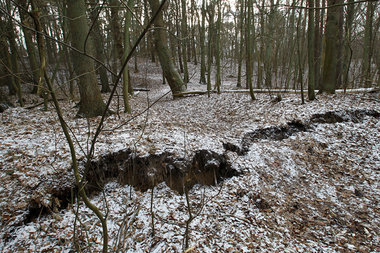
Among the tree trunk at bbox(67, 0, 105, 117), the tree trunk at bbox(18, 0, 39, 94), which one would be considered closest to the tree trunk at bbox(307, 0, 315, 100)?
the tree trunk at bbox(67, 0, 105, 117)

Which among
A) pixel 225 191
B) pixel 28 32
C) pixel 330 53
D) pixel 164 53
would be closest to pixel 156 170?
pixel 225 191

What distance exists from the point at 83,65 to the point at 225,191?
5248 mm

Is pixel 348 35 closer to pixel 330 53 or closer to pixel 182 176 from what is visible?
pixel 330 53

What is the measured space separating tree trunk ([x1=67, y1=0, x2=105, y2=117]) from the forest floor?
0.51 metres

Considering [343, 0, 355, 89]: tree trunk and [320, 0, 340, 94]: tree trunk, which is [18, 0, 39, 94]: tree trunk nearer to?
[343, 0, 355, 89]: tree trunk

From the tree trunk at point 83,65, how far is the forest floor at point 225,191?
51 cm

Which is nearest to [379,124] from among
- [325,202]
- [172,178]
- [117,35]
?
[325,202]

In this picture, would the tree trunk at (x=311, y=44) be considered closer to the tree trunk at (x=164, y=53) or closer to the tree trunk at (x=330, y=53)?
the tree trunk at (x=330, y=53)

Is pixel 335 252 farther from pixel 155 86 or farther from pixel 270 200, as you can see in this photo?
pixel 155 86

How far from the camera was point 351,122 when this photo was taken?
19.9 feet

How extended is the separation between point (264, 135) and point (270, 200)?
228 cm

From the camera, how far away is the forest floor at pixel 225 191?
3.04 m

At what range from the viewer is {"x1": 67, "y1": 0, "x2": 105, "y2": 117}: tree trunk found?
5.58 m

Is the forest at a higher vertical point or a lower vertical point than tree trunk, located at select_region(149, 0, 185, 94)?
lower
